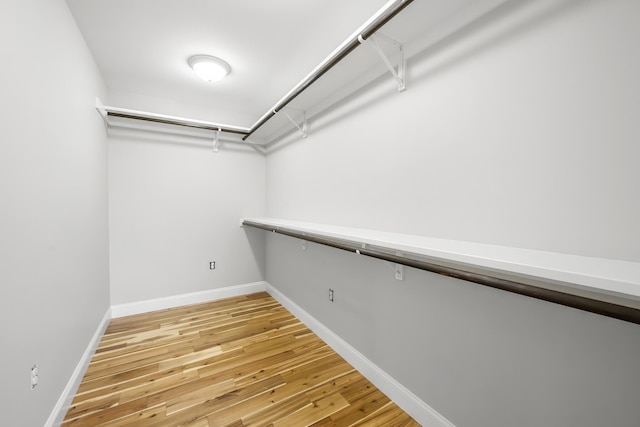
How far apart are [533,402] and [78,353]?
8.42 feet

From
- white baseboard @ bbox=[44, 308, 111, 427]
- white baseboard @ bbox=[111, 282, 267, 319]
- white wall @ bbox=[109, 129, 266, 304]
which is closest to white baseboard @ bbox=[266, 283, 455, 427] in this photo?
white baseboard @ bbox=[111, 282, 267, 319]

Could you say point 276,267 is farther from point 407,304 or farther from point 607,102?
point 607,102

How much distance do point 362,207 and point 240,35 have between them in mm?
1491

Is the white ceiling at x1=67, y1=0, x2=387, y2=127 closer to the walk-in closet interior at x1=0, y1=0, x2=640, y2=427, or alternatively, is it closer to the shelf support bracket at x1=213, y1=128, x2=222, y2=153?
the walk-in closet interior at x1=0, y1=0, x2=640, y2=427

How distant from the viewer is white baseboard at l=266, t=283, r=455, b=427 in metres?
1.36

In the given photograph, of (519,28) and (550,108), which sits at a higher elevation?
(519,28)

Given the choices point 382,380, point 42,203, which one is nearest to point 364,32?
point 42,203

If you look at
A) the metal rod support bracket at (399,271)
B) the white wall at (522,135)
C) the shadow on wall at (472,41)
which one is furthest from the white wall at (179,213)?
the metal rod support bracket at (399,271)

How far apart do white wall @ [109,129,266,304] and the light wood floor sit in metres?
0.55

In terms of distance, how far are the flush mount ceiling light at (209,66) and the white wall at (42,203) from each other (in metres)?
0.73

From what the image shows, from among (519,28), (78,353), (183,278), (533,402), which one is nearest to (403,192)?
(519,28)

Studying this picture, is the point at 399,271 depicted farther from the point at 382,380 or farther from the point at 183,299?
the point at 183,299

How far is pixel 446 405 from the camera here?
Answer: 128 centimetres

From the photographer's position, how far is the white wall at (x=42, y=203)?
1.00 metres
